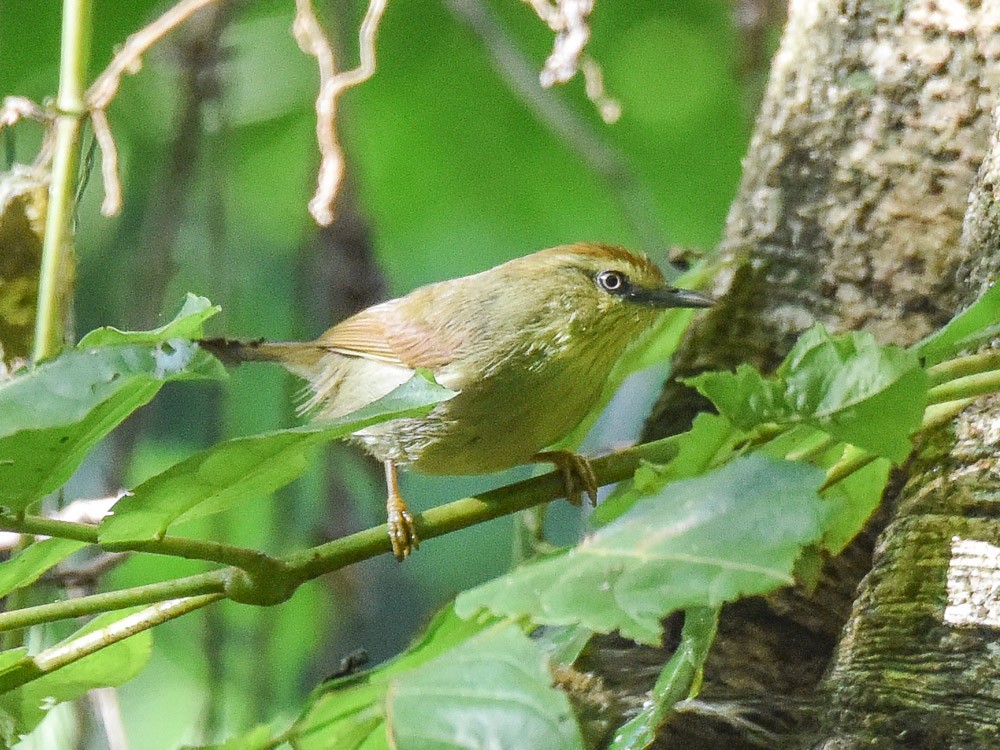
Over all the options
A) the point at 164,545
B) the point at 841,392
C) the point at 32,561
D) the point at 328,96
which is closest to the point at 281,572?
the point at 164,545

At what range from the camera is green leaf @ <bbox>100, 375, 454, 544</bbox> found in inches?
29.4

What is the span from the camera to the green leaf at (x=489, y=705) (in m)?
0.67

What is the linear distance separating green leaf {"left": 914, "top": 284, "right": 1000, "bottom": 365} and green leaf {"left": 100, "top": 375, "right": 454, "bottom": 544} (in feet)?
1.48

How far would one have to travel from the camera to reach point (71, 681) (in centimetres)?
108

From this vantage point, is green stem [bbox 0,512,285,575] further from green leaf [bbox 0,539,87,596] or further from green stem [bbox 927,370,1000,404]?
green stem [bbox 927,370,1000,404]

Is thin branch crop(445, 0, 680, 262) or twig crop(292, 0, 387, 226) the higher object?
thin branch crop(445, 0, 680, 262)

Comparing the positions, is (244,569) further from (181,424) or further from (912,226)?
(181,424)

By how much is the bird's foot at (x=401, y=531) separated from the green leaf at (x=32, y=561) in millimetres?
332

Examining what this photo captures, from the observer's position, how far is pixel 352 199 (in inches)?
96.3

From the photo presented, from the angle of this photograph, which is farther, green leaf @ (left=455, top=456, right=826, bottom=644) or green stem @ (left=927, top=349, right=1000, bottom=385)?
green stem @ (left=927, top=349, right=1000, bottom=385)

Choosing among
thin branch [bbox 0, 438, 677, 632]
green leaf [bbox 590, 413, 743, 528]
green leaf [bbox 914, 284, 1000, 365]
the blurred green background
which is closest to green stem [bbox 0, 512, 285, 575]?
thin branch [bbox 0, 438, 677, 632]

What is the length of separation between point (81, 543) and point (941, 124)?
1306mm

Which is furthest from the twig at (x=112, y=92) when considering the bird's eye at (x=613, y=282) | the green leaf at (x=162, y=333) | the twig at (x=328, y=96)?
the bird's eye at (x=613, y=282)

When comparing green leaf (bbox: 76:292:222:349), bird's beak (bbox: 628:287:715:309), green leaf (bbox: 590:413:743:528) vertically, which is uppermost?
bird's beak (bbox: 628:287:715:309)
